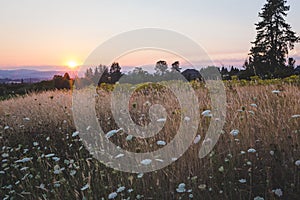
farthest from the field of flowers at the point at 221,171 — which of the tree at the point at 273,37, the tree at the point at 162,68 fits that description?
the tree at the point at 273,37

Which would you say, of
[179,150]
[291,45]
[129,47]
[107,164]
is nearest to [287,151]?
[179,150]

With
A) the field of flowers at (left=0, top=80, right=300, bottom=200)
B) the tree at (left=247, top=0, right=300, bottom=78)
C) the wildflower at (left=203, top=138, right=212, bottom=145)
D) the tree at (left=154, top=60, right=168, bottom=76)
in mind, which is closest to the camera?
the field of flowers at (left=0, top=80, right=300, bottom=200)

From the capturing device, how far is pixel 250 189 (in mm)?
2322

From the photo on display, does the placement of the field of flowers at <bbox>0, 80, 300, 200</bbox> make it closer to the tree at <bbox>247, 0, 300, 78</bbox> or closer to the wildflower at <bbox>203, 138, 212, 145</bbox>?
the wildflower at <bbox>203, 138, 212, 145</bbox>

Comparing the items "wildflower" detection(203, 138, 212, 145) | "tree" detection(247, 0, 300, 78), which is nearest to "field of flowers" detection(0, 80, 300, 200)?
"wildflower" detection(203, 138, 212, 145)

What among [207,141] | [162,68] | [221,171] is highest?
[162,68]

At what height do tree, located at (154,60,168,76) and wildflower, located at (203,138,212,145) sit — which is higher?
tree, located at (154,60,168,76)

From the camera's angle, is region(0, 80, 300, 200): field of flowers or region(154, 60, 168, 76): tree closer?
region(0, 80, 300, 200): field of flowers

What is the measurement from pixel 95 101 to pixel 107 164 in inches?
137

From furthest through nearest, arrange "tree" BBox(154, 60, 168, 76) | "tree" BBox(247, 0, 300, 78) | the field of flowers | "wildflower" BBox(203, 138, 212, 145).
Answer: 1. "tree" BBox(247, 0, 300, 78)
2. "tree" BBox(154, 60, 168, 76)
3. "wildflower" BBox(203, 138, 212, 145)
4. the field of flowers

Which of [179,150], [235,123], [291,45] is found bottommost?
[179,150]

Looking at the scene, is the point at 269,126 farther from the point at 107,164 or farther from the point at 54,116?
the point at 54,116

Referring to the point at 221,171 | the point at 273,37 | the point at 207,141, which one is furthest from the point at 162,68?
the point at 273,37

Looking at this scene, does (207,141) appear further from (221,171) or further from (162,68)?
(162,68)
